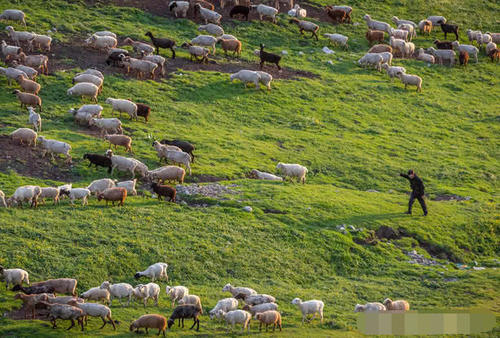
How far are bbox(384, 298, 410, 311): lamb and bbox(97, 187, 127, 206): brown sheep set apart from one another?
9.74 meters

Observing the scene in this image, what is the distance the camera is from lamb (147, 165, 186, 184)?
32344 mm

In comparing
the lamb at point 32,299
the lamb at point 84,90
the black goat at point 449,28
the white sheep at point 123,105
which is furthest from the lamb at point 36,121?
the black goat at point 449,28

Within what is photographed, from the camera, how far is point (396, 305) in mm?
25047

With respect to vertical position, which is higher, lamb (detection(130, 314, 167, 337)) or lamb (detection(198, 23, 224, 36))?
lamb (detection(198, 23, 224, 36))

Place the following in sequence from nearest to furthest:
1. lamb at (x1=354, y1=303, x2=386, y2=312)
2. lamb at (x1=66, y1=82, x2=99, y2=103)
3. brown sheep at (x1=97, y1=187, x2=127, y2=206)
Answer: lamb at (x1=354, y1=303, x2=386, y2=312) < brown sheep at (x1=97, y1=187, x2=127, y2=206) < lamb at (x1=66, y1=82, x2=99, y2=103)

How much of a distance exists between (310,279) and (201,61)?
21625 millimetres

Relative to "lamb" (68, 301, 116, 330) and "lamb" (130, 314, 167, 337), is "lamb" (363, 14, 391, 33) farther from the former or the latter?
"lamb" (68, 301, 116, 330)

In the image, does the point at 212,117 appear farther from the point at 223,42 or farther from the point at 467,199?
the point at 467,199

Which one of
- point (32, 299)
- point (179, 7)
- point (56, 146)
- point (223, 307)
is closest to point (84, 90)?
point (56, 146)

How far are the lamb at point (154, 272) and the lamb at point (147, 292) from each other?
112cm

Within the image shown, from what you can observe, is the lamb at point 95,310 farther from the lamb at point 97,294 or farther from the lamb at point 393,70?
the lamb at point 393,70

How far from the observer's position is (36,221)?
27312 mm

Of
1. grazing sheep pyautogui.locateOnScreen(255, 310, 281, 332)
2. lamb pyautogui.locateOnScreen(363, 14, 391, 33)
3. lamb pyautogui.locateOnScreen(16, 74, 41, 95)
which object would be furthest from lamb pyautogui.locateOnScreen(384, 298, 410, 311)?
lamb pyautogui.locateOnScreen(363, 14, 391, 33)

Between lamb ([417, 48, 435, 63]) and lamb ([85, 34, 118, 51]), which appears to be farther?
lamb ([417, 48, 435, 63])
